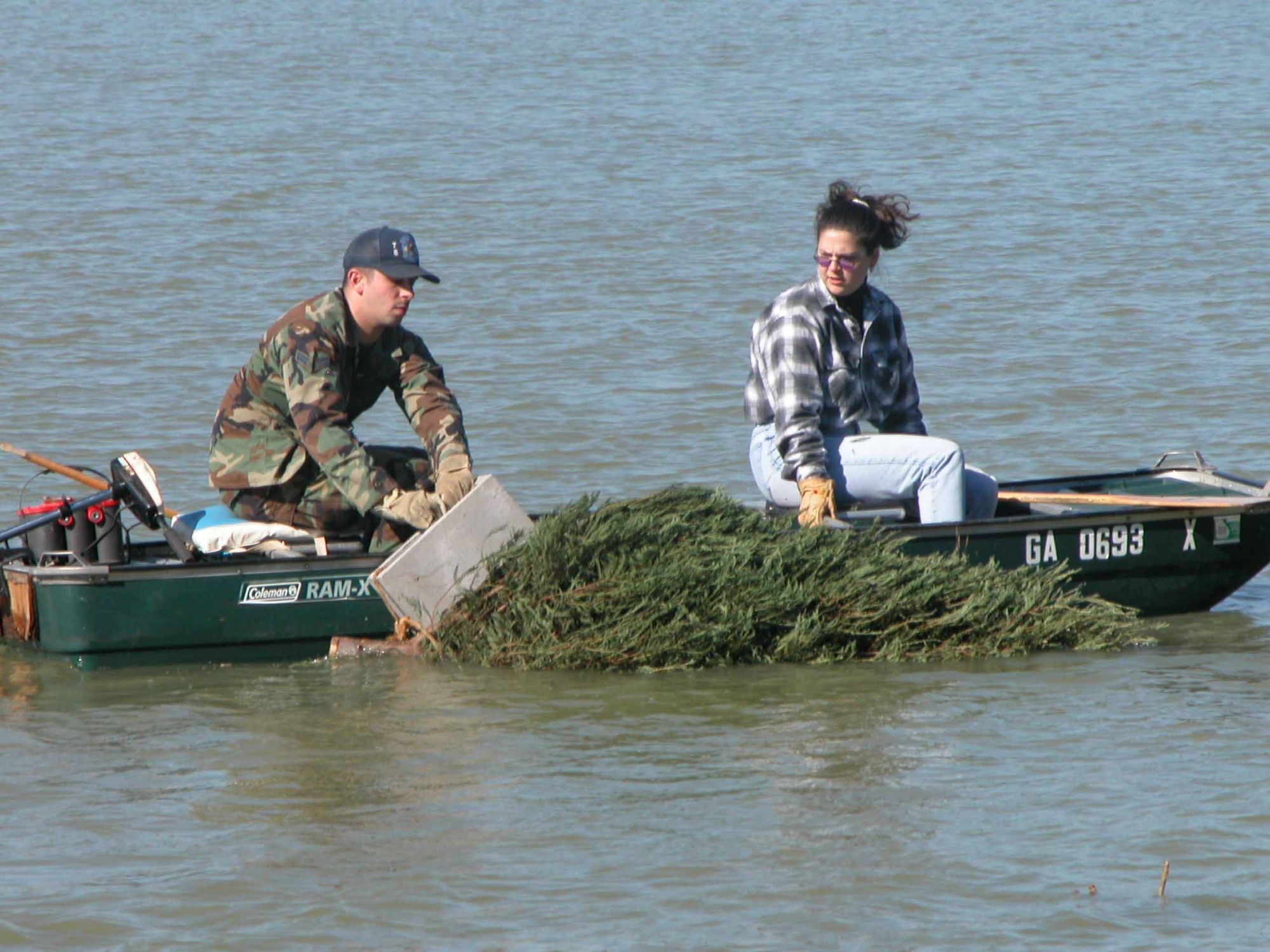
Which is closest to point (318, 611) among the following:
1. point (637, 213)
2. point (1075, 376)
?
point (1075, 376)

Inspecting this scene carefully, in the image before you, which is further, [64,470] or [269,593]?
[64,470]

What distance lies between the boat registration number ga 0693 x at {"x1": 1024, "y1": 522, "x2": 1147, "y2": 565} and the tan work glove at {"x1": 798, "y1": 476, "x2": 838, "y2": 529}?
849mm

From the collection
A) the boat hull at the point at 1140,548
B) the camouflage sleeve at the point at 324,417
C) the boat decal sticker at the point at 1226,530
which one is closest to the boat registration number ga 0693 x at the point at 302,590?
the camouflage sleeve at the point at 324,417

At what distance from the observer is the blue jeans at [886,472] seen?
762 cm

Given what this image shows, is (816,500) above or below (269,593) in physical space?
above

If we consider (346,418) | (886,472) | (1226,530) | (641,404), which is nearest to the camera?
(346,418)

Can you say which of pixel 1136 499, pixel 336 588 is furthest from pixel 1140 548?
pixel 336 588

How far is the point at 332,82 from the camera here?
89.7 ft

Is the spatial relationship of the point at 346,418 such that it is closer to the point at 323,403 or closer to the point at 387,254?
the point at 323,403

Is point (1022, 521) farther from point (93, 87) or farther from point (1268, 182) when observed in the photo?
point (93, 87)

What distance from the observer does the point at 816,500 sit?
738 cm

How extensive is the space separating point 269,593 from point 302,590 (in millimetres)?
122

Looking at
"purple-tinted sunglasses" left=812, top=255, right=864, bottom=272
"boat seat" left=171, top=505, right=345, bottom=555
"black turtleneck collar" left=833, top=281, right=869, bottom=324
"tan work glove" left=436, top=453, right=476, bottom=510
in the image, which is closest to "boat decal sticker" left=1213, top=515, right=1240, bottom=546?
"black turtleneck collar" left=833, top=281, right=869, bottom=324

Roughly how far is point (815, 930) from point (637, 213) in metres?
14.1
